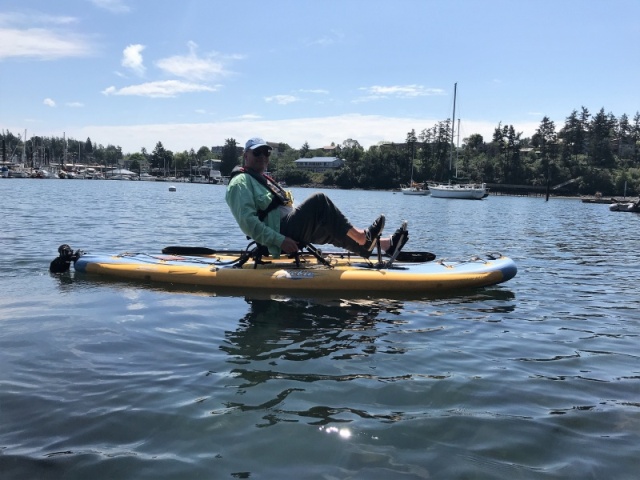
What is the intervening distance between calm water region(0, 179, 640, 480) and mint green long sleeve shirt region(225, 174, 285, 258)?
91cm

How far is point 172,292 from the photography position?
765cm

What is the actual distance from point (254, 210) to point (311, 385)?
3514 millimetres

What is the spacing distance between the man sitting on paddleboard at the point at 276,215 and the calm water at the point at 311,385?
0.95 m

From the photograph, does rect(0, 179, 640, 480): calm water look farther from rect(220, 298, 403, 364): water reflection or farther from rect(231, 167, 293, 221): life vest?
rect(231, 167, 293, 221): life vest

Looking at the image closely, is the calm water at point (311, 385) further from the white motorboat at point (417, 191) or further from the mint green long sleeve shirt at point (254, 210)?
the white motorboat at point (417, 191)

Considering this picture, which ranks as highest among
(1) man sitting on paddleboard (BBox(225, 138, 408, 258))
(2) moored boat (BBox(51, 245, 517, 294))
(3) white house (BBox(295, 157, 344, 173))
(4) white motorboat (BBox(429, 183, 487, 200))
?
(3) white house (BBox(295, 157, 344, 173))

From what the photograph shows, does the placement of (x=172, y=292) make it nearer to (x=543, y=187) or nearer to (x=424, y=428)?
(x=424, y=428)

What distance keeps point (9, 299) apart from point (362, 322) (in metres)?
5.03

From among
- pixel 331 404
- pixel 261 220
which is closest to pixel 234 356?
pixel 331 404

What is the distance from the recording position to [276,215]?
7438 millimetres

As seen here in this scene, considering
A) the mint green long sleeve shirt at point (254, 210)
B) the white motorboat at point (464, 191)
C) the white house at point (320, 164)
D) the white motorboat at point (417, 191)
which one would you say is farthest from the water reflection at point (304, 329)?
the white house at point (320, 164)

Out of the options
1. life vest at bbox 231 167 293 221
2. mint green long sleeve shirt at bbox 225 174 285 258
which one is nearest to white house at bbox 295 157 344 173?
life vest at bbox 231 167 293 221

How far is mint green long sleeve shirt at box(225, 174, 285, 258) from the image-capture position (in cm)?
712

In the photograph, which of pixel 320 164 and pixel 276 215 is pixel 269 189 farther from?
pixel 320 164
